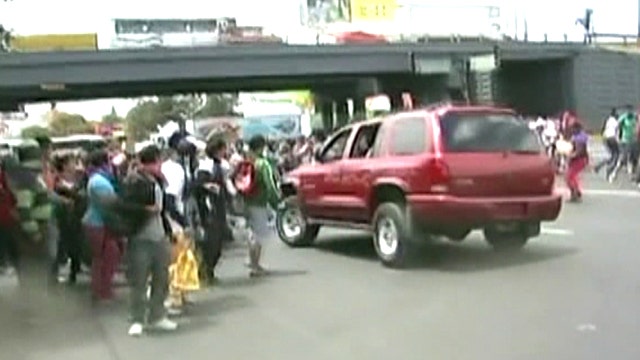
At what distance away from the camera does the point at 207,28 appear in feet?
303

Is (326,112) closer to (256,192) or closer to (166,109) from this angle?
(166,109)

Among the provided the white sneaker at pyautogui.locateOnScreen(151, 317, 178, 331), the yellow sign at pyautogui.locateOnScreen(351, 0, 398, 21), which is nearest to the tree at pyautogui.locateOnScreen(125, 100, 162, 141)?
the yellow sign at pyautogui.locateOnScreen(351, 0, 398, 21)

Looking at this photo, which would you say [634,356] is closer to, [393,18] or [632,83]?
[632,83]

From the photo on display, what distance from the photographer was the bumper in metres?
13.2

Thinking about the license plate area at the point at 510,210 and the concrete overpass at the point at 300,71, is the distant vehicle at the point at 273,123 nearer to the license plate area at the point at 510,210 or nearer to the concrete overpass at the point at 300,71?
the concrete overpass at the point at 300,71

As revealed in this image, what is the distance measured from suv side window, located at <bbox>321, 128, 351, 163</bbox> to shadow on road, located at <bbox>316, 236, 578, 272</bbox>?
134 cm

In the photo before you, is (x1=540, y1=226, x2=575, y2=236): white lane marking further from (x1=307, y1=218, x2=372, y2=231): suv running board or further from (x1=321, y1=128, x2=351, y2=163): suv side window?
(x1=321, y1=128, x2=351, y2=163): suv side window

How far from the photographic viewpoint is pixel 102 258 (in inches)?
469

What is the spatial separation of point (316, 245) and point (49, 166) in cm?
509

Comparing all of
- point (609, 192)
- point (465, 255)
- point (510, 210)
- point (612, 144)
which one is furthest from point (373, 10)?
point (510, 210)

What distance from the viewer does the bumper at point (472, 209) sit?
43.5ft

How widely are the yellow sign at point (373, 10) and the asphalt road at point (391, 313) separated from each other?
7182cm

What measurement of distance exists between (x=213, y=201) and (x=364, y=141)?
2.88 m

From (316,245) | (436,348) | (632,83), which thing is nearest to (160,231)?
(436,348)
